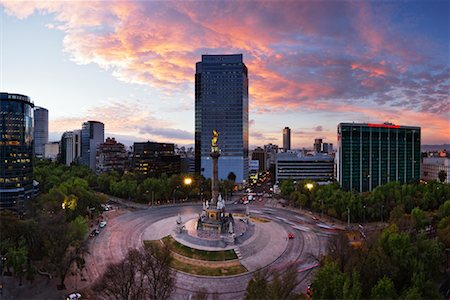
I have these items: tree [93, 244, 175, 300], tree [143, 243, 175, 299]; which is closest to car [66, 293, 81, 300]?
tree [93, 244, 175, 300]

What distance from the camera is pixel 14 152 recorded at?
214ft

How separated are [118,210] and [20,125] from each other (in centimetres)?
3023

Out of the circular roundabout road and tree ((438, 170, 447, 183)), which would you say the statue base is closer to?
the circular roundabout road

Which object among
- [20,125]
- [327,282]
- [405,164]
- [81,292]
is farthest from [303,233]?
[405,164]

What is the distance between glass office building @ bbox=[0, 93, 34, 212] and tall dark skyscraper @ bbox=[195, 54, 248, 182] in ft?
207

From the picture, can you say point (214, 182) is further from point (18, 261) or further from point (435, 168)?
point (435, 168)

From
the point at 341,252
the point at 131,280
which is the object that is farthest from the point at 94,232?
the point at 341,252

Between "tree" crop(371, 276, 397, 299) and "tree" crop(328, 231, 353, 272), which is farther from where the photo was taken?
"tree" crop(328, 231, 353, 272)

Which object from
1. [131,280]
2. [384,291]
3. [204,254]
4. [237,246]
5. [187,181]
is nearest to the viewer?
[384,291]

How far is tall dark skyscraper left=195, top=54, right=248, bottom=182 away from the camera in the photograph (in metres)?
116

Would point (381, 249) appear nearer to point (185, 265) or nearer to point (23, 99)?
point (185, 265)

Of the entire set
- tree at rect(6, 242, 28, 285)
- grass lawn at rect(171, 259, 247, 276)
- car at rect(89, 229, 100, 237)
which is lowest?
grass lawn at rect(171, 259, 247, 276)

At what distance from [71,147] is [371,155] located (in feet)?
546

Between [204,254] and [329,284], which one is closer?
[329,284]
